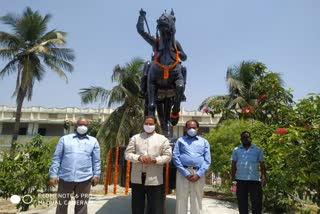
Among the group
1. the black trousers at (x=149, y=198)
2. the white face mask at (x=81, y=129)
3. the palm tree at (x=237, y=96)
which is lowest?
the black trousers at (x=149, y=198)

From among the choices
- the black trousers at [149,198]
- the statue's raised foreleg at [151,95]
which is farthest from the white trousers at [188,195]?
the statue's raised foreleg at [151,95]

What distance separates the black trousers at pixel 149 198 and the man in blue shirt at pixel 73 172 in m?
0.64

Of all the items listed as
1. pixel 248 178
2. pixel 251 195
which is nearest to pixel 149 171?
pixel 248 178

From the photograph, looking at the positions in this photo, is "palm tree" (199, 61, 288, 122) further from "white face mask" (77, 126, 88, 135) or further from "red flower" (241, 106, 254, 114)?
"white face mask" (77, 126, 88, 135)

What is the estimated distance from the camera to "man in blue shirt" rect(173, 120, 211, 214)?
4148 mm

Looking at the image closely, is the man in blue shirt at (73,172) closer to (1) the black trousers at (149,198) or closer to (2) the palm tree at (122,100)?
(1) the black trousers at (149,198)

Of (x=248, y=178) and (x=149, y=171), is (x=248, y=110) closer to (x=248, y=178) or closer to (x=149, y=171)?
(x=248, y=178)

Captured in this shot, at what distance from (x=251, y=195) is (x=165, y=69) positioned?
8.14 ft

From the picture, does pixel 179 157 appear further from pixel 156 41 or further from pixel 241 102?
pixel 241 102

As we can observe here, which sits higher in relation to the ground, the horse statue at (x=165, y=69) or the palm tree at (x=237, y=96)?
the palm tree at (x=237, y=96)

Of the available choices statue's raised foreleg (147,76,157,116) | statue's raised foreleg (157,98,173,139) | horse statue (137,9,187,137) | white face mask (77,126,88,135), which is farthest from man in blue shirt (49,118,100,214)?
statue's raised foreleg (157,98,173,139)

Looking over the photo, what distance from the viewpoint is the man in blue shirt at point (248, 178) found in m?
4.93

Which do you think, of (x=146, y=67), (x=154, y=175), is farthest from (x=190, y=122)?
(x=146, y=67)

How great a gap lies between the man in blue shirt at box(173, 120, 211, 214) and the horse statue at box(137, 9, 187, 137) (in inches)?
49.1
